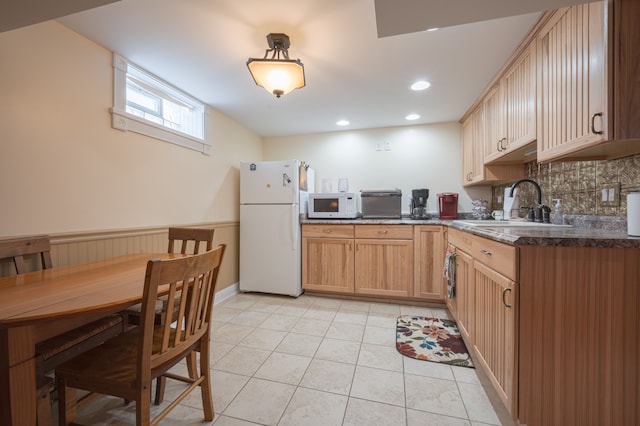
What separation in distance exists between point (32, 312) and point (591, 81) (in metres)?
2.42

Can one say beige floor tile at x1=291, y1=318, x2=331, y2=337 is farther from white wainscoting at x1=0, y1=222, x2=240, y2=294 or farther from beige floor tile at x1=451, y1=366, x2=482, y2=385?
white wainscoting at x1=0, y1=222, x2=240, y2=294

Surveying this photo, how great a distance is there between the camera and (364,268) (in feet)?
9.90

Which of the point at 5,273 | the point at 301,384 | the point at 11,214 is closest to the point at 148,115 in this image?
the point at 11,214

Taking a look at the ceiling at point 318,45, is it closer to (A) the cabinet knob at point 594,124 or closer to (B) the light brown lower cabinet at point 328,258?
(A) the cabinet knob at point 594,124

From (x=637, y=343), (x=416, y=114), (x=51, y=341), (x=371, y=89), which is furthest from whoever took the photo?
(x=416, y=114)

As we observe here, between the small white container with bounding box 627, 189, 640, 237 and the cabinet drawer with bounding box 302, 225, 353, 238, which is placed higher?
the small white container with bounding box 627, 189, 640, 237

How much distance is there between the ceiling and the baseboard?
2.13 metres

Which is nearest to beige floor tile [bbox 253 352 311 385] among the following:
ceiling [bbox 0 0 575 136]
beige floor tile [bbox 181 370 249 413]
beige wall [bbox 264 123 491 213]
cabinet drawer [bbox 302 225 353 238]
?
beige floor tile [bbox 181 370 249 413]

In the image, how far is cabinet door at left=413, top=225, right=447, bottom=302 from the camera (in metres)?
2.81

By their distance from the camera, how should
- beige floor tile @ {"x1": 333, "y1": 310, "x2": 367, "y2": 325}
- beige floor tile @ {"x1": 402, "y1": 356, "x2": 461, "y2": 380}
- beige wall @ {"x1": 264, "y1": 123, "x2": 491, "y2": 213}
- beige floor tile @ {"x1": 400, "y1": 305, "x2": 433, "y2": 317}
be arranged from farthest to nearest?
1. beige wall @ {"x1": 264, "y1": 123, "x2": 491, "y2": 213}
2. beige floor tile @ {"x1": 400, "y1": 305, "x2": 433, "y2": 317}
3. beige floor tile @ {"x1": 333, "y1": 310, "x2": 367, "y2": 325}
4. beige floor tile @ {"x1": 402, "y1": 356, "x2": 461, "y2": 380}

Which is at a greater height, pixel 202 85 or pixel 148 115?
pixel 202 85

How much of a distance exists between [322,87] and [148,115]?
1.59m

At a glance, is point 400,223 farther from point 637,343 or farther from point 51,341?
point 51,341

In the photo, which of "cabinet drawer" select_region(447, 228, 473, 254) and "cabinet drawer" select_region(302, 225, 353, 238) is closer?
"cabinet drawer" select_region(447, 228, 473, 254)
